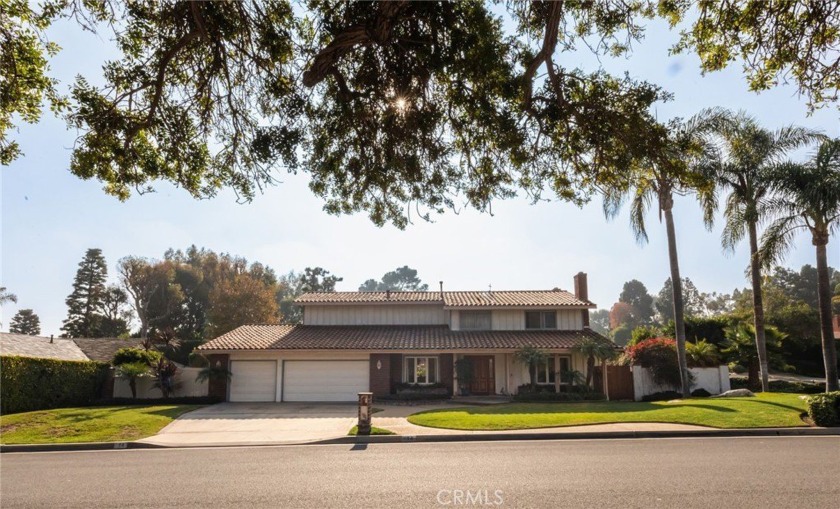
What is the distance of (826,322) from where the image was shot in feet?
66.2

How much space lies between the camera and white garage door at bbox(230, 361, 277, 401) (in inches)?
1102

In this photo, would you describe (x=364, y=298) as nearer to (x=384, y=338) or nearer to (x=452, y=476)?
(x=384, y=338)

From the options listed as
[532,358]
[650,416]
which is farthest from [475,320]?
[650,416]

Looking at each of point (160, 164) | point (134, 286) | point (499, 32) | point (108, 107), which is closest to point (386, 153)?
point (499, 32)

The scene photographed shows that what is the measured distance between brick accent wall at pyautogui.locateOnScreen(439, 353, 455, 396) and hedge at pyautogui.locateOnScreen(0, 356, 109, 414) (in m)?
17.9

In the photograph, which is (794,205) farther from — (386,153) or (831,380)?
(386,153)

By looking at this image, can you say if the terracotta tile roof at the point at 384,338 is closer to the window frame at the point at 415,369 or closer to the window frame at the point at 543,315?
the window frame at the point at 543,315


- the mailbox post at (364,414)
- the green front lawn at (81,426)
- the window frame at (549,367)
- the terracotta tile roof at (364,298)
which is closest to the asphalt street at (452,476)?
the mailbox post at (364,414)

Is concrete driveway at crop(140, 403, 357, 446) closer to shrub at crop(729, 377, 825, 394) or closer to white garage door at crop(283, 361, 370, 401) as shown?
white garage door at crop(283, 361, 370, 401)

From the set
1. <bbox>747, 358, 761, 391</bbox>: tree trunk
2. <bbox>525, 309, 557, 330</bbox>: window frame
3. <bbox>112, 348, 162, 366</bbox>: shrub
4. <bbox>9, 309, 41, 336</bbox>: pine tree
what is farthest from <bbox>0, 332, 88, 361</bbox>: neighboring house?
<bbox>9, 309, 41, 336</bbox>: pine tree

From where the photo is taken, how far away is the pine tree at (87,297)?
191ft

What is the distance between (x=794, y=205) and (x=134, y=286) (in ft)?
179

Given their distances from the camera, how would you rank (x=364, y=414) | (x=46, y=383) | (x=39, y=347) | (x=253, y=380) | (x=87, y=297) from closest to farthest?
(x=364, y=414)
(x=46, y=383)
(x=253, y=380)
(x=39, y=347)
(x=87, y=297)

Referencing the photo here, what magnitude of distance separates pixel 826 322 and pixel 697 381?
7415 mm
